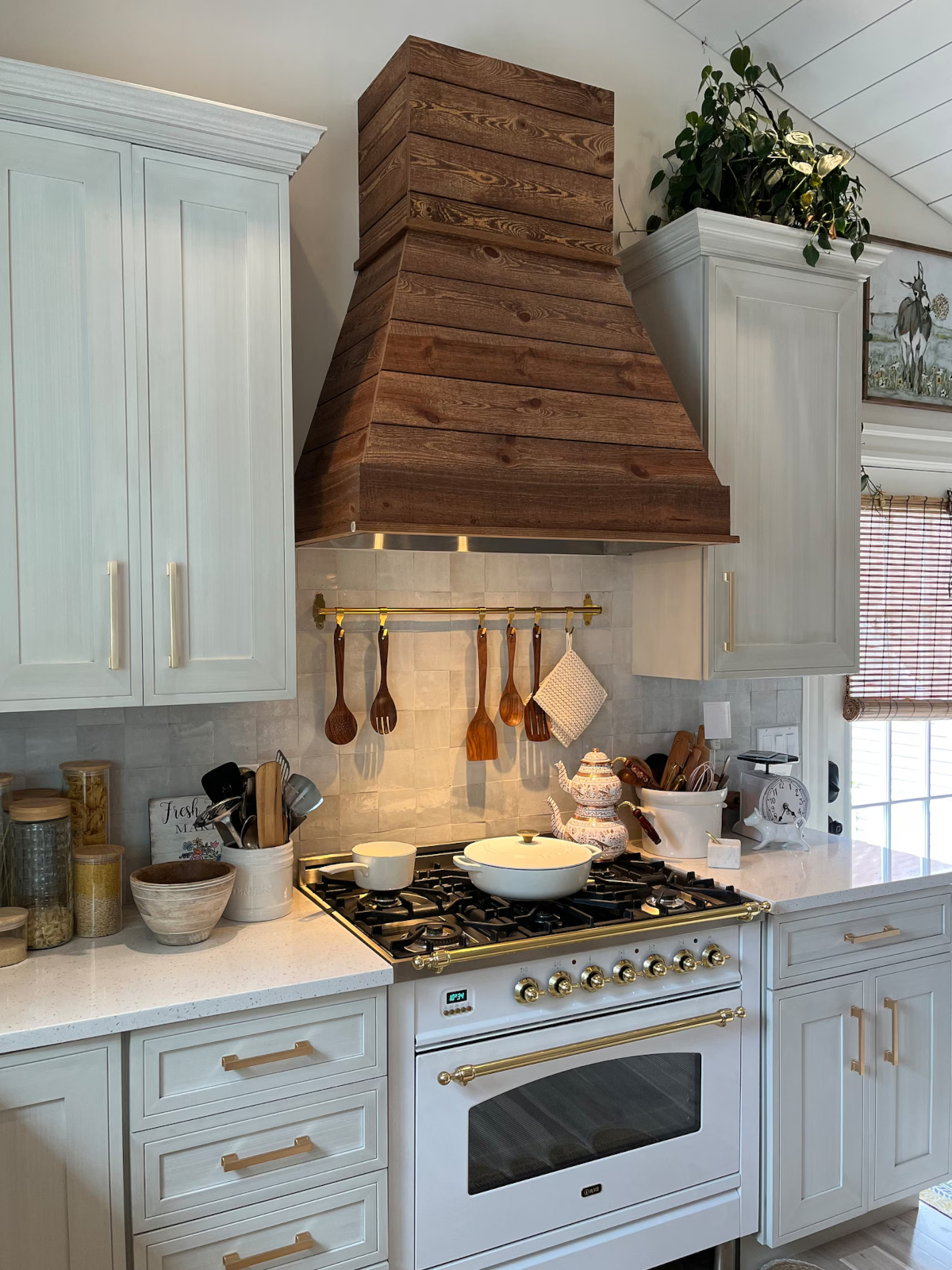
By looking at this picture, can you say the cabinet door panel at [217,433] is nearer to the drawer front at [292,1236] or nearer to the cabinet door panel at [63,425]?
the cabinet door panel at [63,425]

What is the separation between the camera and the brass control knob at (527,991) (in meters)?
1.88

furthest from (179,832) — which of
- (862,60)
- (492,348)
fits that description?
(862,60)

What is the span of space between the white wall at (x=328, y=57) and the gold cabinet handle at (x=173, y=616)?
23.9 inches

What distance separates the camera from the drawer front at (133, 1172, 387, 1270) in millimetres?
1626

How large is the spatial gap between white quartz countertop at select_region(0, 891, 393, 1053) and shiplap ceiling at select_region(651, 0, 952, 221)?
2.62 m

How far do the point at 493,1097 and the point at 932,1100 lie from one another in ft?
4.26

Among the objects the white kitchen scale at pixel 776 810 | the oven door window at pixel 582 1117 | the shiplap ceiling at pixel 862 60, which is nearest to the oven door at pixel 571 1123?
the oven door window at pixel 582 1117

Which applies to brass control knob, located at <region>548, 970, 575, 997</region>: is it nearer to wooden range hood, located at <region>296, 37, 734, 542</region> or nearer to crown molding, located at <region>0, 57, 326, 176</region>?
wooden range hood, located at <region>296, 37, 734, 542</region>

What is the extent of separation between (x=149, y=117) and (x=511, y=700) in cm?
151

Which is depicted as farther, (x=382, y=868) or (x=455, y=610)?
(x=455, y=610)

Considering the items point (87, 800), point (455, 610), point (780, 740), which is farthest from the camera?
point (780, 740)

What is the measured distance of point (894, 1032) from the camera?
2.39 metres

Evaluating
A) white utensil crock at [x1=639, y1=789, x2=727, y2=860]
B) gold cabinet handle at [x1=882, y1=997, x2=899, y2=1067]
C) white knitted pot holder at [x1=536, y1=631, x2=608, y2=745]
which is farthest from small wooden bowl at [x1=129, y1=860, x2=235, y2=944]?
gold cabinet handle at [x1=882, y1=997, x2=899, y2=1067]

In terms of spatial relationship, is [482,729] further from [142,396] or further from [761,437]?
[142,396]
